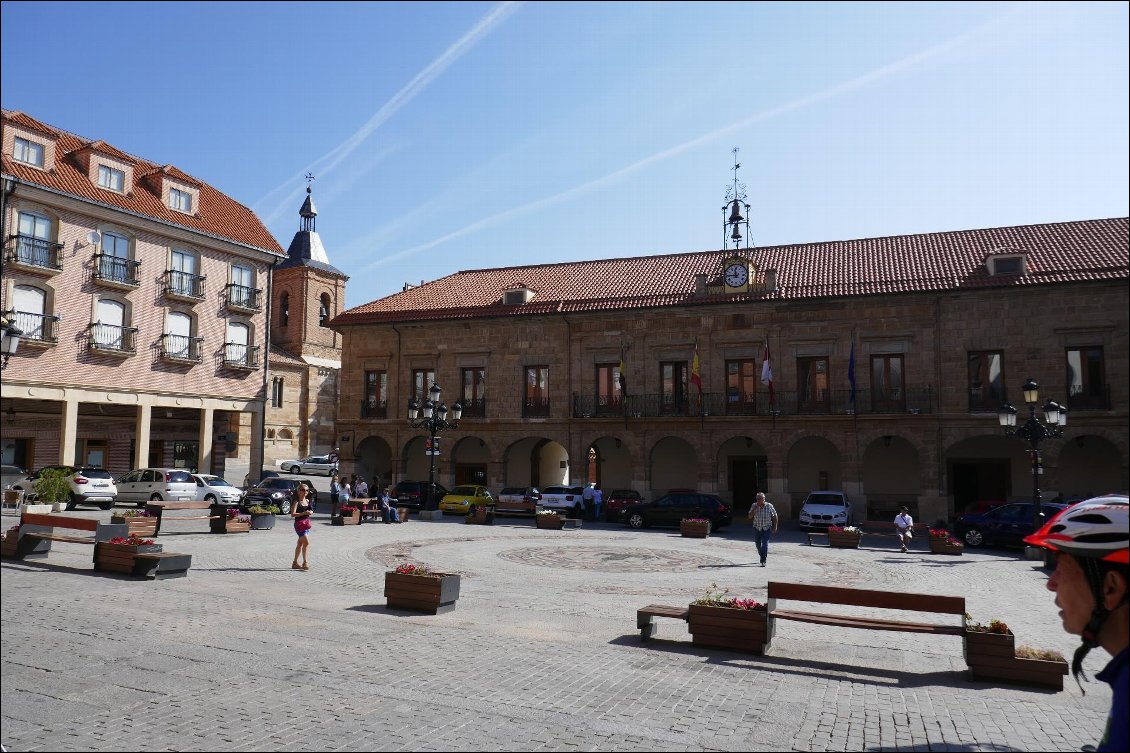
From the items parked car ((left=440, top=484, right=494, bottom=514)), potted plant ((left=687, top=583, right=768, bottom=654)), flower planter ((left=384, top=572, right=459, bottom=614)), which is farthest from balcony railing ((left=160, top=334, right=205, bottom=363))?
potted plant ((left=687, top=583, right=768, bottom=654))

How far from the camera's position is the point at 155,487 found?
2914cm

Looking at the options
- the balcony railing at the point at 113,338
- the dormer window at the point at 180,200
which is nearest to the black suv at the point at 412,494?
the balcony railing at the point at 113,338

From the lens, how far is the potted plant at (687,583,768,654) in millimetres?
9031

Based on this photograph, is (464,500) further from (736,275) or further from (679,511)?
(736,275)

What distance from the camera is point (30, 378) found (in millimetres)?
29297

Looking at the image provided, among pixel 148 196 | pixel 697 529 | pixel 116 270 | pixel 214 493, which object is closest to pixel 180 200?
pixel 148 196

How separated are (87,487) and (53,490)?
1.29 meters

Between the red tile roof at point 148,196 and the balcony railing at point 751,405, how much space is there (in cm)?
1902

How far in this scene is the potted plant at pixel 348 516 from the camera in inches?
1018

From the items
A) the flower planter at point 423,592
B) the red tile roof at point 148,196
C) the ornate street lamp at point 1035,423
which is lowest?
the flower planter at point 423,592

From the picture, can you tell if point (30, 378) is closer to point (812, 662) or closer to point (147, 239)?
point (147, 239)

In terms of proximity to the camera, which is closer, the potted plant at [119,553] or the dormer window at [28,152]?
the potted plant at [119,553]

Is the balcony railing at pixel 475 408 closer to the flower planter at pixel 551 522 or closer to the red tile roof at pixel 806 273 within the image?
the red tile roof at pixel 806 273

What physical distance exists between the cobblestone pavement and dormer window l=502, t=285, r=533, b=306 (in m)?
24.9
